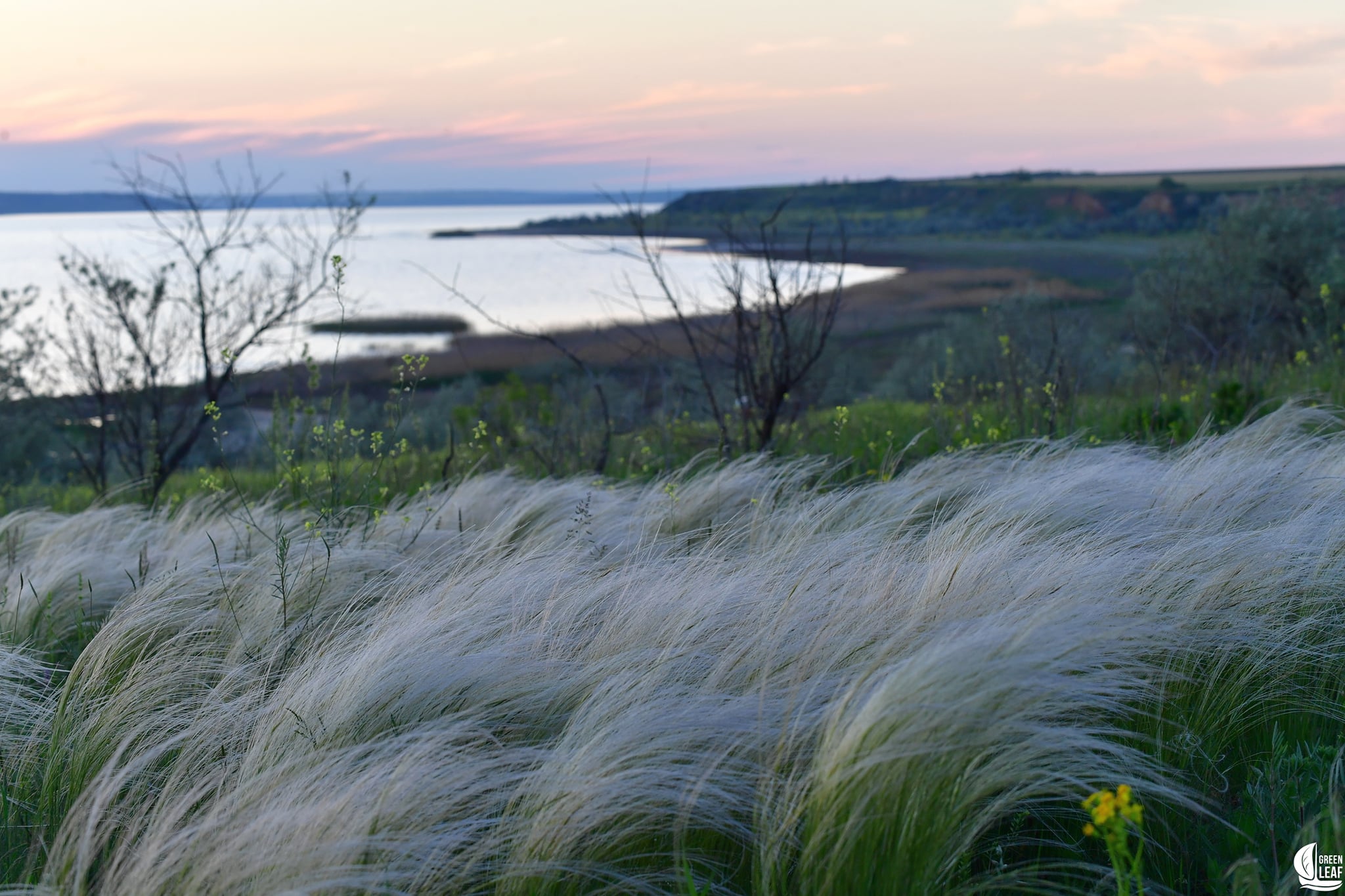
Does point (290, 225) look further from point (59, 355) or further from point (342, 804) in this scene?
point (342, 804)

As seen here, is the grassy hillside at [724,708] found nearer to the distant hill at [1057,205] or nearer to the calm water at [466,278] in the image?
the calm water at [466,278]

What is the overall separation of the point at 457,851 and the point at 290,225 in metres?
8.76

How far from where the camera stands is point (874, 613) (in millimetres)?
2846

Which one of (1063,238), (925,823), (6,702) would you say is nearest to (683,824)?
(925,823)

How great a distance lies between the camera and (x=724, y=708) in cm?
243

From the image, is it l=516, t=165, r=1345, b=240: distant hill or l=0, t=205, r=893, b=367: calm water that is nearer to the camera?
l=0, t=205, r=893, b=367: calm water

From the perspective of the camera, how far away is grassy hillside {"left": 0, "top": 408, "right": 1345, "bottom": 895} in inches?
80.8

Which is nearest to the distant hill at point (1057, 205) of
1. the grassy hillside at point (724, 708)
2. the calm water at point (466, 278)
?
the calm water at point (466, 278)

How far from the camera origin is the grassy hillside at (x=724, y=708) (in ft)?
6.73

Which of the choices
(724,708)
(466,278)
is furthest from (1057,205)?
(724,708)

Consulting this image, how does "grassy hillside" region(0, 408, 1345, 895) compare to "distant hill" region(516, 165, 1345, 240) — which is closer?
"grassy hillside" region(0, 408, 1345, 895)

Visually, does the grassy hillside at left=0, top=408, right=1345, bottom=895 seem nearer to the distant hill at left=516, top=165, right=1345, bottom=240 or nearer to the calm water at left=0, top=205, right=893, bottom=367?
the calm water at left=0, top=205, right=893, bottom=367

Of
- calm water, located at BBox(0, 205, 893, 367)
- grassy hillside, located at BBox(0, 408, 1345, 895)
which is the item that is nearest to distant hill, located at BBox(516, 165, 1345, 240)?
calm water, located at BBox(0, 205, 893, 367)

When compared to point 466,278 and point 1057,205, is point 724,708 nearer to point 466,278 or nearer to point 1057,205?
Answer: point 466,278
